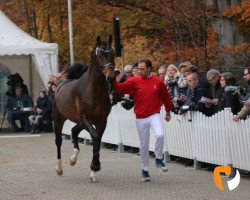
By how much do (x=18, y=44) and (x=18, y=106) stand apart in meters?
2.31

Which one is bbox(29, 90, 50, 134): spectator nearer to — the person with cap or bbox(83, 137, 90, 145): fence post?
bbox(83, 137, 90, 145): fence post

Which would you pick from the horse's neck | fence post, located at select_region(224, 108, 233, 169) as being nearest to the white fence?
fence post, located at select_region(224, 108, 233, 169)

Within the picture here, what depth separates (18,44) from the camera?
30594 millimetres

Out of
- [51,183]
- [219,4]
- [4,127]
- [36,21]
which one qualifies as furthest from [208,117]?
[36,21]

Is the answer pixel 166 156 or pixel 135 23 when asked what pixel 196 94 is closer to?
pixel 166 156

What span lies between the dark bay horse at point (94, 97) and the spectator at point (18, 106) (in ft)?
50.6

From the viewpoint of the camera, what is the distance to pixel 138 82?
1435 cm

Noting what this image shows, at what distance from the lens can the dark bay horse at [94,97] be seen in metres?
14.4

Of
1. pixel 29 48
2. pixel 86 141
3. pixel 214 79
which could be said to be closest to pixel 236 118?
pixel 214 79

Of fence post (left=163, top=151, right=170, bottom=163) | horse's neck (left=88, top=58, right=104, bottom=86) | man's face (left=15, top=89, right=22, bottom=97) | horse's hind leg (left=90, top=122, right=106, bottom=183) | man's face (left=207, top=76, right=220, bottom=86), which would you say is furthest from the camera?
man's face (left=15, top=89, right=22, bottom=97)

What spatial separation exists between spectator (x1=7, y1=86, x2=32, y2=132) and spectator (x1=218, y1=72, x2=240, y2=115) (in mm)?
16532

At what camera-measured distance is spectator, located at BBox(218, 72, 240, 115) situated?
48.7 feet

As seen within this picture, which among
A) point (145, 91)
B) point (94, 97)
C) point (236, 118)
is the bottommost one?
point (236, 118)

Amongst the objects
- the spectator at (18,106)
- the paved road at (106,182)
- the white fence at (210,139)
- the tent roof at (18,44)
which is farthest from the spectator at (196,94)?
the spectator at (18,106)
